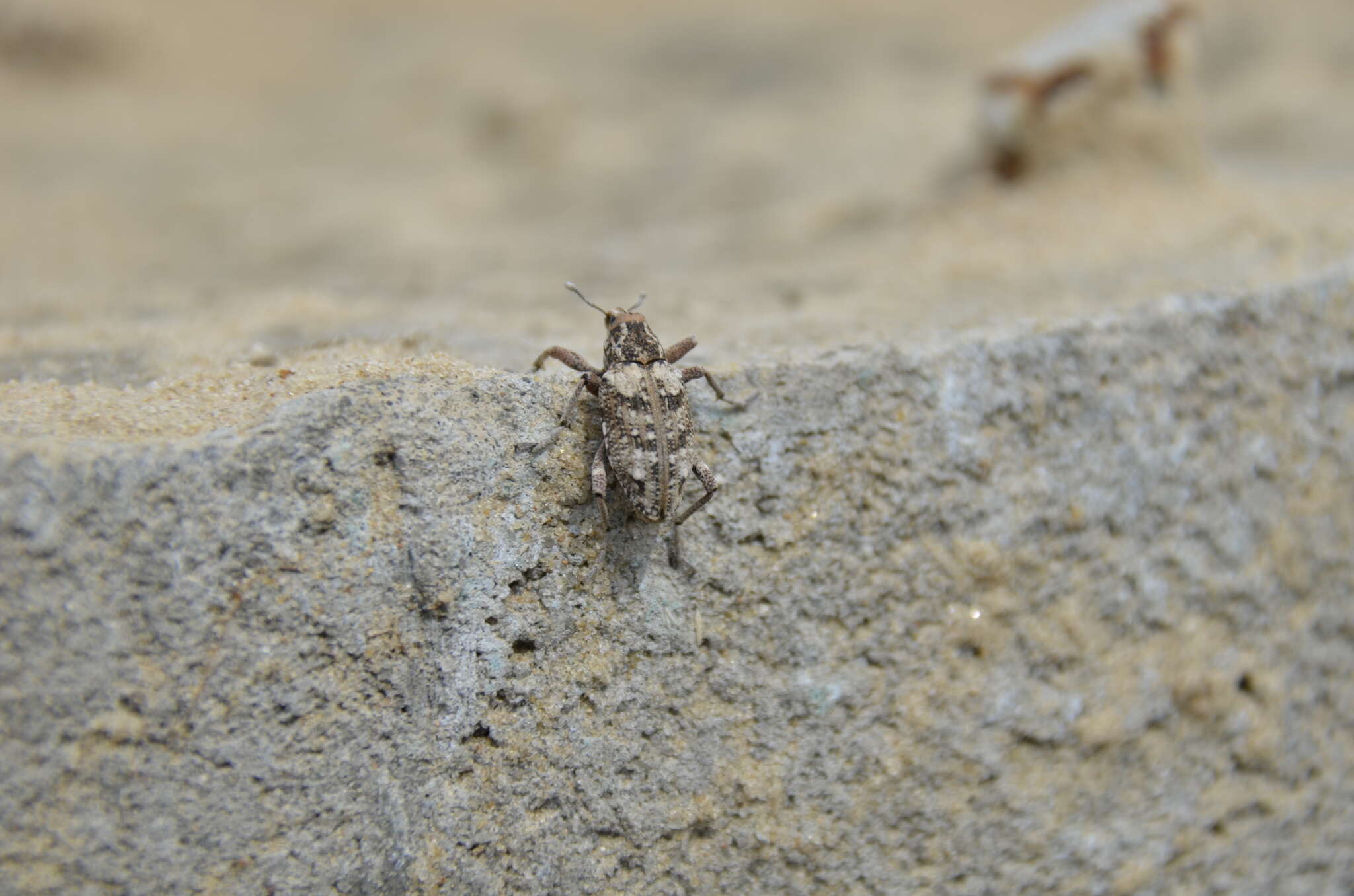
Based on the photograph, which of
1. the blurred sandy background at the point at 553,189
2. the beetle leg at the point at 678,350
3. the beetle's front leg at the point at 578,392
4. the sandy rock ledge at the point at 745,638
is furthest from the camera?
the blurred sandy background at the point at 553,189

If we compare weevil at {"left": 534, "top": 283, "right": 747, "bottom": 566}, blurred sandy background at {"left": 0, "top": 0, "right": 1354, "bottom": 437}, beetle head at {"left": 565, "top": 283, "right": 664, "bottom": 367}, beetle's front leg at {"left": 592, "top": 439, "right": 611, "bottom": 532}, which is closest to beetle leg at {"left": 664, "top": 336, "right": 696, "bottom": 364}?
beetle head at {"left": 565, "top": 283, "right": 664, "bottom": 367}

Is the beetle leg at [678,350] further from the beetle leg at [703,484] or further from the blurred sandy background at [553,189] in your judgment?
the beetle leg at [703,484]

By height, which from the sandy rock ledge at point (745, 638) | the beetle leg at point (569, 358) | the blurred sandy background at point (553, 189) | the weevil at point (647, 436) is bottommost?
the sandy rock ledge at point (745, 638)

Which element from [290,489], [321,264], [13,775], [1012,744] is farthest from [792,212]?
[13,775]

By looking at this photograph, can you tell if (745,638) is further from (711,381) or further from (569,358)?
(569,358)

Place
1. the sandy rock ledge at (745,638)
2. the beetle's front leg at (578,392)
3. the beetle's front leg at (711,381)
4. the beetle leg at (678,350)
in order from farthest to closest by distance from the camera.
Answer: the beetle leg at (678,350)
the beetle's front leg at (711,381)
the beetle's front leg at (578,392)
the sandy rock ledge at (745,638)

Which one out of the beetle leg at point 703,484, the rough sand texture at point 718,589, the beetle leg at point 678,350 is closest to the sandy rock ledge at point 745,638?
the rough sand texture at point 718,589

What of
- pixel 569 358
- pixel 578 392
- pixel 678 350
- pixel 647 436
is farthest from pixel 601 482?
pixel 678 350
